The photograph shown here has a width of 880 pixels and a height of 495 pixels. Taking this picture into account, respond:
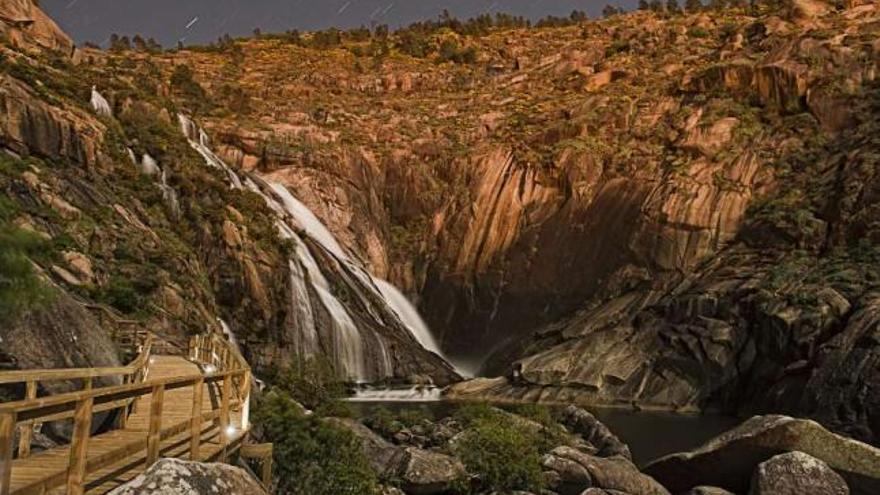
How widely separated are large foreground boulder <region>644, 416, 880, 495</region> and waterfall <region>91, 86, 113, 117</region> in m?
38.4

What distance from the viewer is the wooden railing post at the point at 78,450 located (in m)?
5.82

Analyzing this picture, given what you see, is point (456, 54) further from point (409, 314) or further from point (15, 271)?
point (15, 271)

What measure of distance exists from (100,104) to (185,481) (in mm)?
44427

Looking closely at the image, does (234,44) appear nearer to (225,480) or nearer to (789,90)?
(789,90)

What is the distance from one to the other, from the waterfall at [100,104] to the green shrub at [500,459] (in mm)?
32969

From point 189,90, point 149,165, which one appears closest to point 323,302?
point 149,165

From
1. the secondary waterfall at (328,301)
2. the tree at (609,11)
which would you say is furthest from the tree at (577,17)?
the secondary waterfall at (328,301)

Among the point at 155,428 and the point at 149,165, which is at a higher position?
the point at 149,165

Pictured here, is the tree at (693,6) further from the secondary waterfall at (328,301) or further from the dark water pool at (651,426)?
the dark water pool at (651,426)

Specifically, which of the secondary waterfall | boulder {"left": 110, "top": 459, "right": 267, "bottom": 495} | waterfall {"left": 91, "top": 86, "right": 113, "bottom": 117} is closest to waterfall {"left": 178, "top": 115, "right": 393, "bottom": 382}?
the secondary waterfall

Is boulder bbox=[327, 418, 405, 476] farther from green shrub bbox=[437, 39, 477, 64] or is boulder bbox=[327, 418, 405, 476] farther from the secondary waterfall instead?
green shrub bbox=[437, 39, 477, 64]

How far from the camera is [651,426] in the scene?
109 feet

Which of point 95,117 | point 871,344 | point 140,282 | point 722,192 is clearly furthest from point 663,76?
point 140,282

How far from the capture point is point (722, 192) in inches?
2088
